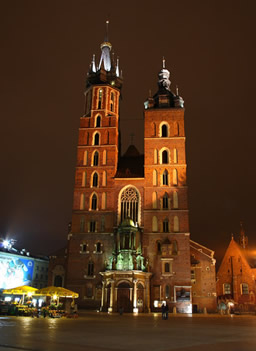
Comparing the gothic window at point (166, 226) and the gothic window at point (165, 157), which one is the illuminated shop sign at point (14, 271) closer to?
the gothic window at point (166, 226)

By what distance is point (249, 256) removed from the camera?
64750 mm

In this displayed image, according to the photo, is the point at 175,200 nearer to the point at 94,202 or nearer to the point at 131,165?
the point at 131,165

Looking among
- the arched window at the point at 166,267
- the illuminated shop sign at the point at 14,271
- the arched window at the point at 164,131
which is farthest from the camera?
the illuminated shop sign at the point at 14,271

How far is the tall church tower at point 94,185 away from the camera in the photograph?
45062 millimetres

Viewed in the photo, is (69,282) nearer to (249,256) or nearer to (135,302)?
(135,302)

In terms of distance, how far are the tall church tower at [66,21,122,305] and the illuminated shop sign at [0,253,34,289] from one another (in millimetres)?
20643

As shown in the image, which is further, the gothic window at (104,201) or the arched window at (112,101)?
the arched window at (112,101)

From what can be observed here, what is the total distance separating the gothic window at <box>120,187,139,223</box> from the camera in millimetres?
46656

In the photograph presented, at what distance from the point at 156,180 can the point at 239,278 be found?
2517cm

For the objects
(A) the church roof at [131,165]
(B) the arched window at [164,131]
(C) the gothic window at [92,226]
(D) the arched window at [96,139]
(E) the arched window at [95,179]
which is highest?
(B) the arched window at [164,131]

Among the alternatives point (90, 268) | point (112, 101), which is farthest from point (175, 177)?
point (90, 268)

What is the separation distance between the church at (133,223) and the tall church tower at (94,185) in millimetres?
125

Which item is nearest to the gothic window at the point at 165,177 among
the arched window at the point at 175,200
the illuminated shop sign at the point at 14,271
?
the arched window at the point at 175,200

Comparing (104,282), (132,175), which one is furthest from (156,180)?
Answer: (104,282)
